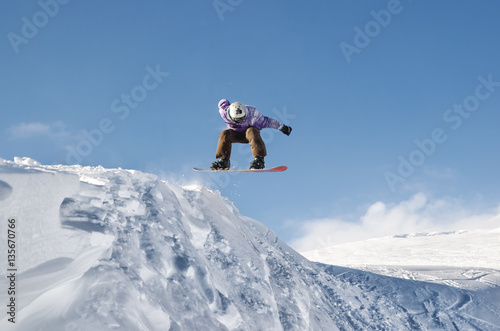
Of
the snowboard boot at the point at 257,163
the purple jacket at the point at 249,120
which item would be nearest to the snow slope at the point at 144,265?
the snowboard boot at the point at 257,163

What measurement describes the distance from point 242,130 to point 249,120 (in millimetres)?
393

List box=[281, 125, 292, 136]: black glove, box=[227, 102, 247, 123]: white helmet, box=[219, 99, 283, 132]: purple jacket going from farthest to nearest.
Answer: box=[281, 125, 292, 136]: black glove
box=[219, 99, 283, 132]: purple jacket
box=[227, 102, 247, 123]: white helmet

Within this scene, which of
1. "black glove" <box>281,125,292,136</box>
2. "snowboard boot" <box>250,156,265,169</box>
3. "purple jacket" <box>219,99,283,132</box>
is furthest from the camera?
"black glove" <box>281,125,292,136</box>

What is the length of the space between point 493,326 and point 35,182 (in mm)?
17246

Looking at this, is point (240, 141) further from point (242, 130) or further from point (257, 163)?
point (257, 163)

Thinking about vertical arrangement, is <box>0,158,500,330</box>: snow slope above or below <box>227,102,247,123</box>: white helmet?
below

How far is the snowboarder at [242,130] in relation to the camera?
10508mm

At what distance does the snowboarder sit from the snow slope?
1930 mm

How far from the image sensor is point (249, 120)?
35.5ft

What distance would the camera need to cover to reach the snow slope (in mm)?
6008

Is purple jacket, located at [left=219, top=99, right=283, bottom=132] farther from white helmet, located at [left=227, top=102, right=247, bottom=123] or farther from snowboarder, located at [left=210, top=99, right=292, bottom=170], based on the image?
white helmet, located at [left=227, top=102, right=247, bottom=123]

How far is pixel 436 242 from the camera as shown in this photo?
33.7m

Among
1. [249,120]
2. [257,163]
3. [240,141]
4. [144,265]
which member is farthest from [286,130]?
[144,265]

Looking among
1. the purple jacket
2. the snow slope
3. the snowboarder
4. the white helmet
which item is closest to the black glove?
the snowboarder
